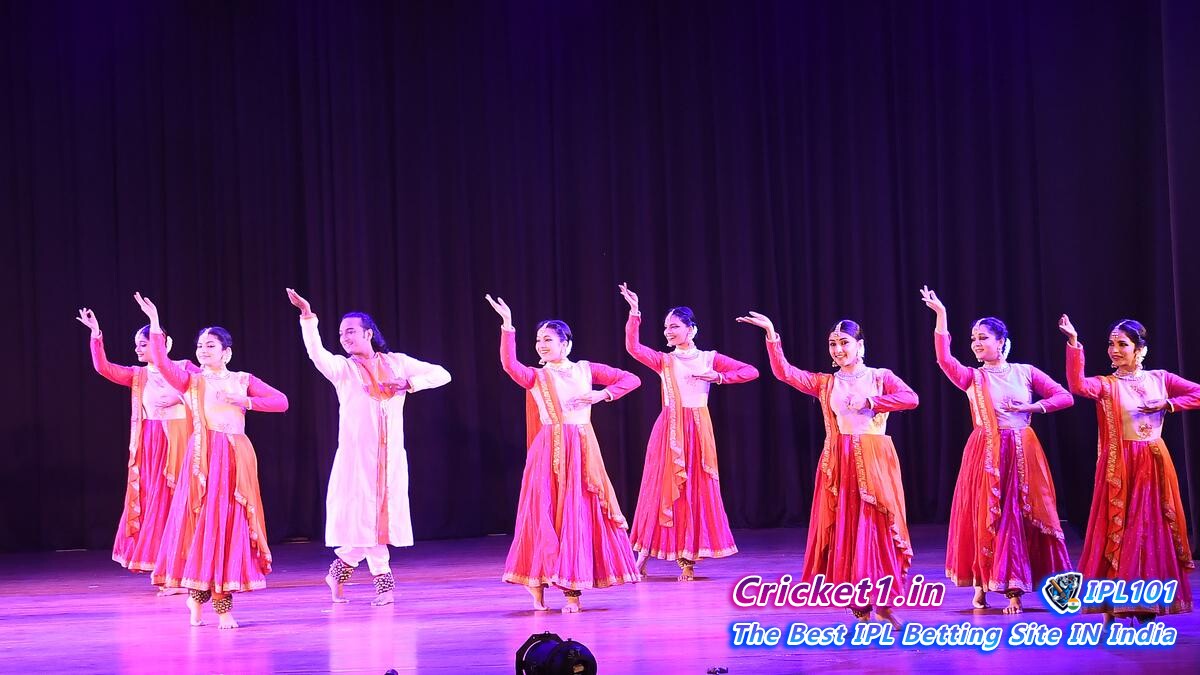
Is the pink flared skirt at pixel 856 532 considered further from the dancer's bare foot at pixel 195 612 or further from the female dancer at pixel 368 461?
the dancer's bare foot at pixel 195 612

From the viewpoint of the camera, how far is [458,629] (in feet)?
16.6

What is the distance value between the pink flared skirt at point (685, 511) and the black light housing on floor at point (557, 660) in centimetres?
309

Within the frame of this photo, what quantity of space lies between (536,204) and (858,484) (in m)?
4.09

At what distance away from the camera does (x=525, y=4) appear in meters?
8.45

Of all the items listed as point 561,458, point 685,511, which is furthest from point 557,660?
point 685,511

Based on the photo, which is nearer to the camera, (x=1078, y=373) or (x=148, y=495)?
(x=1078, y=373)

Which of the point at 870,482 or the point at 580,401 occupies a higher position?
the point at 580,401

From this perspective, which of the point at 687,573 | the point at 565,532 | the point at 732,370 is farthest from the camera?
the point at 732,370

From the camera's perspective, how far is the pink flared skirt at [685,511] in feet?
20.9

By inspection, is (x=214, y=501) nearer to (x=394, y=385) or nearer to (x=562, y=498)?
(x=394, y=385)

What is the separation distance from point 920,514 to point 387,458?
159 inches

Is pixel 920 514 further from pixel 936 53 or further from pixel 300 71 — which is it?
pixel 300 71

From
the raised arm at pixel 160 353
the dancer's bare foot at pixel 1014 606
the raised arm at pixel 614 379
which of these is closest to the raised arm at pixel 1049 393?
the dancer's bare foot at pixel 1014 606

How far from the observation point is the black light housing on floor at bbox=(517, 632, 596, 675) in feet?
10.6
